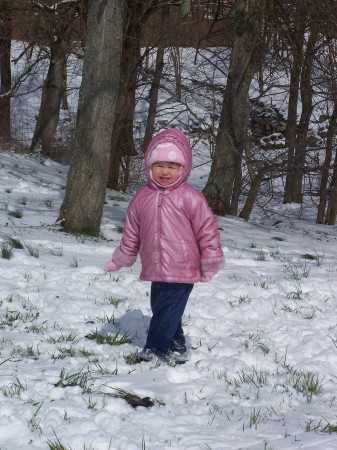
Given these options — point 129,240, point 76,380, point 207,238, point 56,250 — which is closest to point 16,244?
point 56,250

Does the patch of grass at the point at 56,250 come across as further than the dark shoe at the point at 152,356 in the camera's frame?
Yes

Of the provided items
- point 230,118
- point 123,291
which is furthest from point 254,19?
point 123,291

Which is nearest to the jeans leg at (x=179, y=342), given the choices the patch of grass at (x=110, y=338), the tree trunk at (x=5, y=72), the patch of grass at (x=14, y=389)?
the patch of grass at (x=110, y=338)

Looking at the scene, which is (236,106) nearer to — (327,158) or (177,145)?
(327,158)

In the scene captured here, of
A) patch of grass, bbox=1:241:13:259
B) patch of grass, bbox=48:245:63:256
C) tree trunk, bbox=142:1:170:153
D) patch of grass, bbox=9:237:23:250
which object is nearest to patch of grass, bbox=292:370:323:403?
patch of grass, bbox=1:241:13:259

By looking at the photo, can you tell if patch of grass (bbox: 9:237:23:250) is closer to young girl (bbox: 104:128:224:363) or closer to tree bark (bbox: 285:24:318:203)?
young girl (bbox: 104:128:224:363)

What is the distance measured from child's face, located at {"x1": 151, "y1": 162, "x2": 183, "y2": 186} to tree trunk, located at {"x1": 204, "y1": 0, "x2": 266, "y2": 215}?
8.36 m

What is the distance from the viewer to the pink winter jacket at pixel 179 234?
4.36m

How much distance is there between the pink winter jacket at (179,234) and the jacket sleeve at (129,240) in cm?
11

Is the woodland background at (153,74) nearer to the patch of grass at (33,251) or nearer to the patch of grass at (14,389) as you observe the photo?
the patch of grass at (33,251)

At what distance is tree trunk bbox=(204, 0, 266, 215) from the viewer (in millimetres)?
12531

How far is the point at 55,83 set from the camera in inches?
760

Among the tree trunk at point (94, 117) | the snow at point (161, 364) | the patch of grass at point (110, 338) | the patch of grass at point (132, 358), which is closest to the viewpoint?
the snow at point (161, 364)

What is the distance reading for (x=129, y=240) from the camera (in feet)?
15.0
